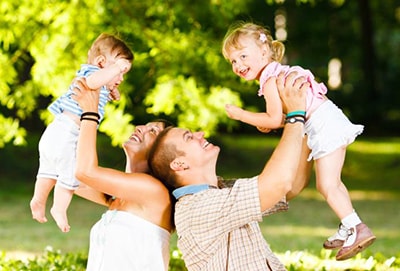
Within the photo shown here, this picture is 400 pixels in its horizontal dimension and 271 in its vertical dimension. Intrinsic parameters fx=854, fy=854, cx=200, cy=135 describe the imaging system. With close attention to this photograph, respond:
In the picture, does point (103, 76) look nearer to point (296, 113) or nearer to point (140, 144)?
point (140, 144)

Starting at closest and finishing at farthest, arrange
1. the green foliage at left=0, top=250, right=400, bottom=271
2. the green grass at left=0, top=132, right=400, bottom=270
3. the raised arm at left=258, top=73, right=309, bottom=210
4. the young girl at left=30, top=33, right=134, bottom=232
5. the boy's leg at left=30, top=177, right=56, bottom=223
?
the raised arm at left=258, top=73, right=309, bottom=210
the young girl at left=30, top=33, right=134, bottom=232
the boy's leg at left=30, top=177, right=56, bottom=223
the green foliage at left=0, top=250, right=400, bottom=271
the green grass at left=0, top=132, right=400, bottom=270

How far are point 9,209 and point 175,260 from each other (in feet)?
29.9

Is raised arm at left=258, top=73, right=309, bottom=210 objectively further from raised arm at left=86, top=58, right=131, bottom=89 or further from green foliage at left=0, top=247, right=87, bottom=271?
green foliage at left=0, top=247, right=87, bottom=271

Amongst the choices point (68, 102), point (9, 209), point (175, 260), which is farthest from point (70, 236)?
point (68, 102)

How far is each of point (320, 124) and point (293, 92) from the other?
0.83ft

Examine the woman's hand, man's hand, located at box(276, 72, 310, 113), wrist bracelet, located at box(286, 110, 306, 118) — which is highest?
man's hand, located at box(276, 72, 310, 113)

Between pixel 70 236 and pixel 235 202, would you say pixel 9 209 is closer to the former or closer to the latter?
pixel 70 236

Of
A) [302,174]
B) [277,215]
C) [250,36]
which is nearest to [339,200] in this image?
[302,174]

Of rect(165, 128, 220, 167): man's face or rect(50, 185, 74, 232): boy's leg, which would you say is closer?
rect(165, 128, 220, 167): man's face

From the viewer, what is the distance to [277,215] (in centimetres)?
1466

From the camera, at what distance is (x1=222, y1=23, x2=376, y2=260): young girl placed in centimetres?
370

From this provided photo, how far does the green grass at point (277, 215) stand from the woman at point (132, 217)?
2904 mm

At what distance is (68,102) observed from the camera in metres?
3.98

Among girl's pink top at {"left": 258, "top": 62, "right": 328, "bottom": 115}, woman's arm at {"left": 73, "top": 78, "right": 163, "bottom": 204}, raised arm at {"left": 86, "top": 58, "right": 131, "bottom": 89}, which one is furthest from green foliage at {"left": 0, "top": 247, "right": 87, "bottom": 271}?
girl's pink top at {"left": 258, "top": 62, "right": 328, "bottom": 115}
